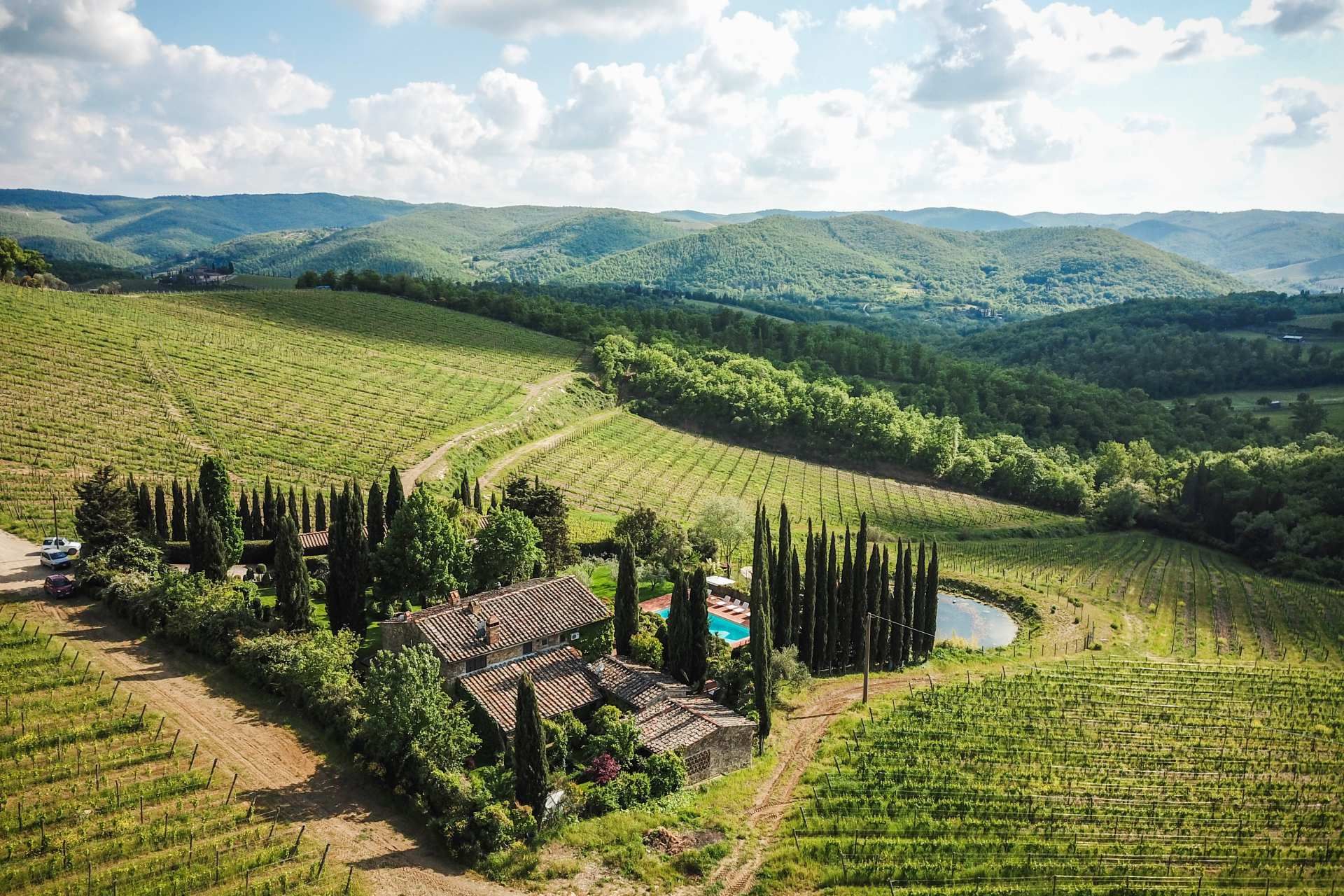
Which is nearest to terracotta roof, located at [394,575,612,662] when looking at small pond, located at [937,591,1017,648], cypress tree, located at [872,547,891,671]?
cypress tree, located at [872,547,891,671]

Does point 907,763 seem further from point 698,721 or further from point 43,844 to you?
point 43,844

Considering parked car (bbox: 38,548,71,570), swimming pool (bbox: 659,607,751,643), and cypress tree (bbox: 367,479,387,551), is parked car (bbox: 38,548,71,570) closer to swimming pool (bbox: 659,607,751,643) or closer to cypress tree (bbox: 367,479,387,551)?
cypress tree (bbox: 367,479,387,551)

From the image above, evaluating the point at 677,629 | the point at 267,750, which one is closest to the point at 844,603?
the point at 677,629

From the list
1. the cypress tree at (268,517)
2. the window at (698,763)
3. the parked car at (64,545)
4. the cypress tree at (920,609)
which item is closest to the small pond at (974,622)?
the cypress tree at (920,609)

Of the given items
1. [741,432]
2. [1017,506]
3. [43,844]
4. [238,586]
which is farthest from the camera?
[741,432]

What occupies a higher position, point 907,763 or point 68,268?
point 68,268

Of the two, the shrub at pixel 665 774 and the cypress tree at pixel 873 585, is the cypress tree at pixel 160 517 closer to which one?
the shrub at pixel 665 774

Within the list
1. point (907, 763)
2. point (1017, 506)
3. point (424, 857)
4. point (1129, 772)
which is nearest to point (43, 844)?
point (424, 857)

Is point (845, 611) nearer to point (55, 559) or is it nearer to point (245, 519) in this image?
point (245, 519)

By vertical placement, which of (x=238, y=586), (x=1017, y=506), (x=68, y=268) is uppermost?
(x=68, y=268)
